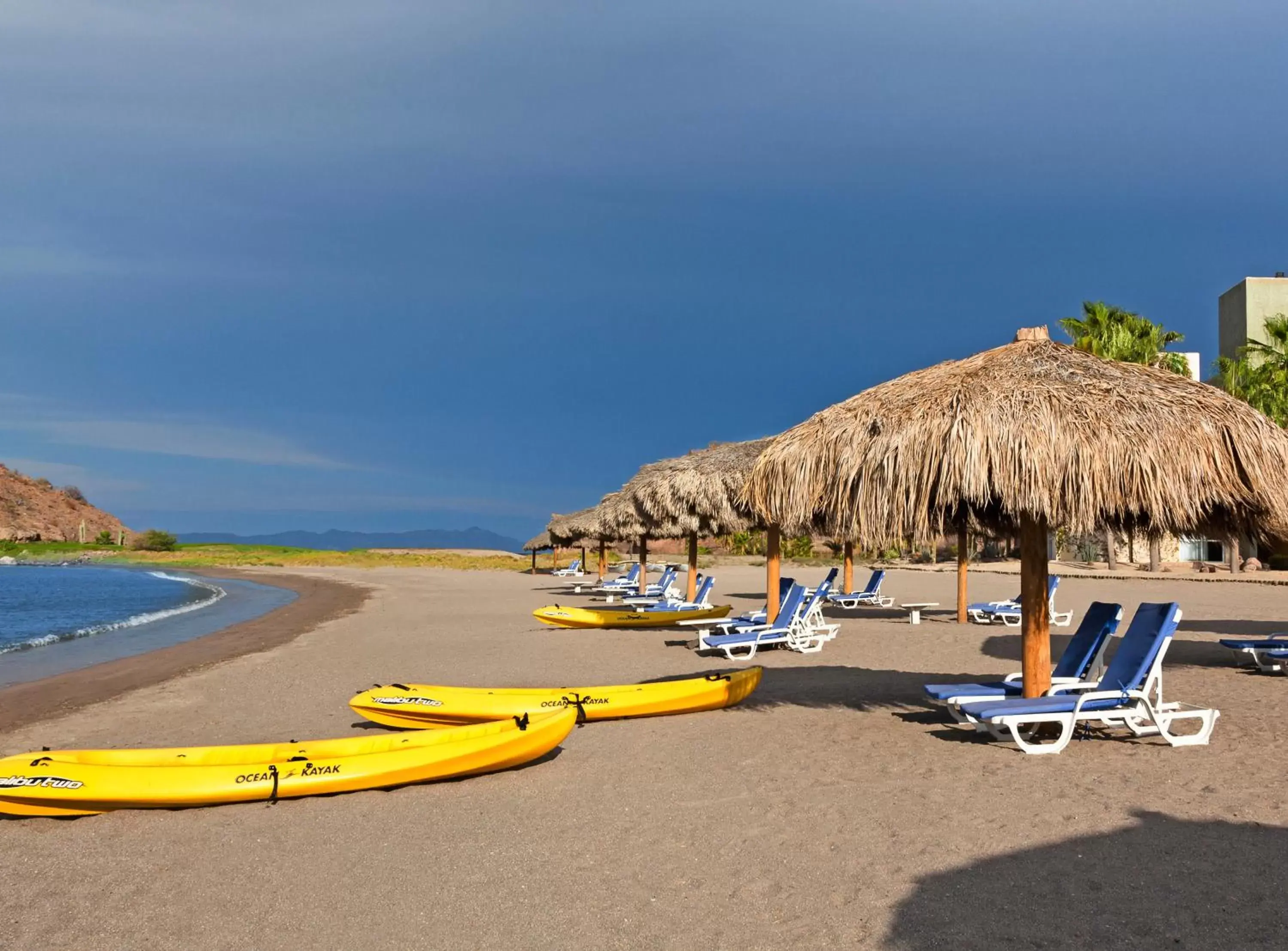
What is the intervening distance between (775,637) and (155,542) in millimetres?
98667

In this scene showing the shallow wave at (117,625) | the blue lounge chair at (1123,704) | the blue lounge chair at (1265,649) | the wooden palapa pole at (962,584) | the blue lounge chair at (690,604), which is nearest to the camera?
the blue lounge chair at (1123,704)

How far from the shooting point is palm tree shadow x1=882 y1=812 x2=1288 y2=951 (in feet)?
11.2

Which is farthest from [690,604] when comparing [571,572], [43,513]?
[43,513]

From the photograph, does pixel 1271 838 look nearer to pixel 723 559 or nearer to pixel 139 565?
pixel 723 559

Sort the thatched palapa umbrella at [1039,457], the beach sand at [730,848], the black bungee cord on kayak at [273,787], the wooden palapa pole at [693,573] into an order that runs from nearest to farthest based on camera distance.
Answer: the beach sand at [730,848]
the black bungee cord on kayak at [273,787]
the thatched palapa umbrella at [1039,457]
the wooden palapa pole at [693,573]

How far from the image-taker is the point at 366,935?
3697mm

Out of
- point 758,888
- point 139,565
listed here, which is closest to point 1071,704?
point 758,888

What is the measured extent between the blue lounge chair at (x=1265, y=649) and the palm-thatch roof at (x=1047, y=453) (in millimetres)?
3699

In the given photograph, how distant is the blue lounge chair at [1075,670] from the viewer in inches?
257

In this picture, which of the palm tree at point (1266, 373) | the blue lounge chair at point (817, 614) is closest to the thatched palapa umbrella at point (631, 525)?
the blue lounge chair at point (817, 614)

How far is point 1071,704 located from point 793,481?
2.37 metres

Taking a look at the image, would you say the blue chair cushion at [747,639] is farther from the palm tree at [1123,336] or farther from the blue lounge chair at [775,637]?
the palm tree at [1123,336]

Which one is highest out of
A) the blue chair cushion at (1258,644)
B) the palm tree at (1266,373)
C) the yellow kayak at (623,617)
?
the palm tree at (1266,373)

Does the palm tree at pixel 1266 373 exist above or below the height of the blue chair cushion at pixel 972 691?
above
